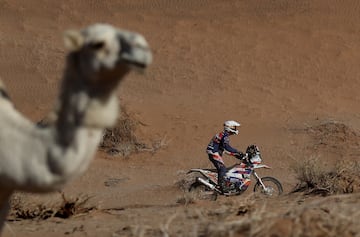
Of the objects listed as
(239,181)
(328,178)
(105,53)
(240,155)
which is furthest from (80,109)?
(239,181)

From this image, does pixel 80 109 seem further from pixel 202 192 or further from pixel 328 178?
pixel 202 192

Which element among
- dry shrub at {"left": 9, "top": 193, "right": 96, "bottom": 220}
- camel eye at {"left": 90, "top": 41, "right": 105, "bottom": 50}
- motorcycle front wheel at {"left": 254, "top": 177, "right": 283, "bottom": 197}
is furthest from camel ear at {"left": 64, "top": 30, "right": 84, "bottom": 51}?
motorcycle front wheel at {"left": 254, "top": 177, "right": 283, "bottom": 197}

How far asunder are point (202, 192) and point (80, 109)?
32.8ft

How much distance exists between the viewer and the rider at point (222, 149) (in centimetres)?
1438

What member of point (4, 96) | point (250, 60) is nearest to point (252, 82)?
point (250, 60)

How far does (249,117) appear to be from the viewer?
25438mm

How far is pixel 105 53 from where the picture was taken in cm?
470

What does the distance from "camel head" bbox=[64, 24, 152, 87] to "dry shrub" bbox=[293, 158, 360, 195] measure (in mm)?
8692

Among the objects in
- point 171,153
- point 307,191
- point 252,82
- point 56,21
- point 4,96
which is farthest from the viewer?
point 56,21

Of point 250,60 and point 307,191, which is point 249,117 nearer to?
point 250,60

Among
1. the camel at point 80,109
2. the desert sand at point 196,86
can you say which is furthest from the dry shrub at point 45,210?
the camel at point 80,109

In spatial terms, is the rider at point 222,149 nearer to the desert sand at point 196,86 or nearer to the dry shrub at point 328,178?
the desert sand at point 196,86

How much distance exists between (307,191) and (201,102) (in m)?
13.8

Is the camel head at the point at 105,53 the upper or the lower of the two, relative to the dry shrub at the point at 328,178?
upper
